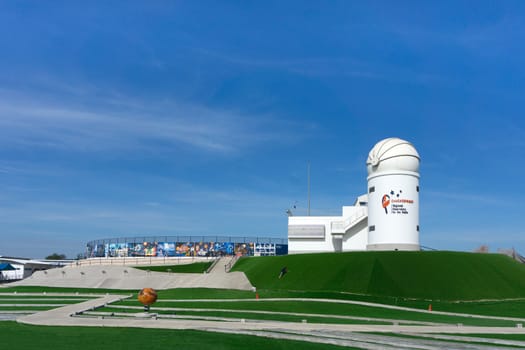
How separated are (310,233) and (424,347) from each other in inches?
1733

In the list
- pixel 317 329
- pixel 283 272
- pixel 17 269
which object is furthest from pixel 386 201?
pixel 17 269

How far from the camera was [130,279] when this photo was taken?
185 ft

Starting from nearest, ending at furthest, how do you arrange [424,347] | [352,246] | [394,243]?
1. [424,347]
2. [394,243]
3. [352,246]

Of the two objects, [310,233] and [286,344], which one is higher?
[310,233]

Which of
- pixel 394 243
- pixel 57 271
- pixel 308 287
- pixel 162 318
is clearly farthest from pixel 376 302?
pixel 57 271

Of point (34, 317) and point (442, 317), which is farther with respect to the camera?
point (442, 317)

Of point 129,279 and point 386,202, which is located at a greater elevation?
point 386,202

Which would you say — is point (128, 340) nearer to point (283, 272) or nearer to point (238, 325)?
point (238, 325)

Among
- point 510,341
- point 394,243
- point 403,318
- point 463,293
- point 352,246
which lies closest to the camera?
point 510,341

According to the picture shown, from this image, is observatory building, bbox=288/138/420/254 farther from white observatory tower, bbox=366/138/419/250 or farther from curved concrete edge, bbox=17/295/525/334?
curved concrete edge, bbox=17/295/525/334

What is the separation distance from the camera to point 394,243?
2050 inches

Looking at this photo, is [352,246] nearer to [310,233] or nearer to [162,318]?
[310,233]

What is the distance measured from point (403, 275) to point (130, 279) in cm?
2975

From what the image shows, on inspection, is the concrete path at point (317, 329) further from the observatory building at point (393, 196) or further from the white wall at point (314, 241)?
the white wall at point (314, 241)
